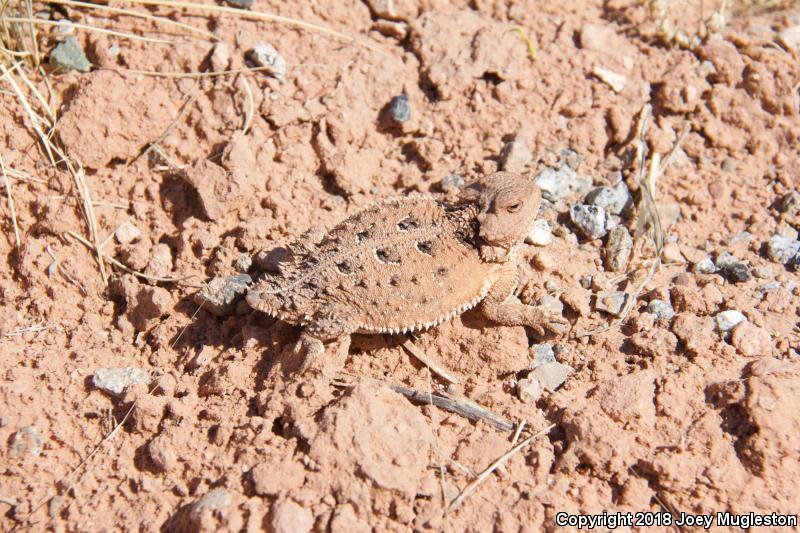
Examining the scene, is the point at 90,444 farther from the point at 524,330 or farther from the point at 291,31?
the point at 291,31

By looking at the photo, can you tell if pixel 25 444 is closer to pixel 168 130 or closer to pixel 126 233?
pixel 126 233

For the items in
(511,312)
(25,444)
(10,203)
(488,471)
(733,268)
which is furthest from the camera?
(10,203)

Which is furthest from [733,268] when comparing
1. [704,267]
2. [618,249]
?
[618,249]

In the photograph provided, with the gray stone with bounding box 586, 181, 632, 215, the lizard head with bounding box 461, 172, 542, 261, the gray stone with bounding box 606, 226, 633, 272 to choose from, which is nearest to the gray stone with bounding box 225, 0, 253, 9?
the lizard head with bounding box 461, 172, 542, 261

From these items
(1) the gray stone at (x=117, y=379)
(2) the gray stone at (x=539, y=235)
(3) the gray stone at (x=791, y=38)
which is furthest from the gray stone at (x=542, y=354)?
(3) the gray stone at (x=791, y=38)

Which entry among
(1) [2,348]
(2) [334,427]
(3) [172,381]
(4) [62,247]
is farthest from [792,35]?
(1) [2,348]

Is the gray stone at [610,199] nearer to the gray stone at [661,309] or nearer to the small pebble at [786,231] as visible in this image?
the gray stone at [661,309]
